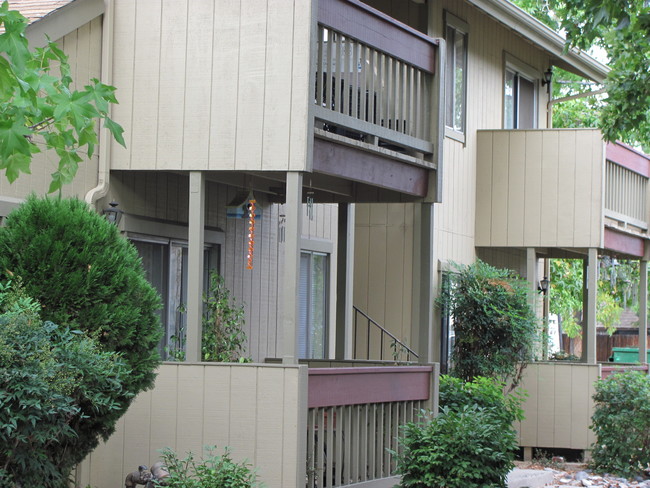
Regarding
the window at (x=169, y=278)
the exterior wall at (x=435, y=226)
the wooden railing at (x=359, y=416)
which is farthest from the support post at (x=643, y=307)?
the window at (x=169, y=278)

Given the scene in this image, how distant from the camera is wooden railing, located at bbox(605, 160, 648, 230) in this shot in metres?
17.6

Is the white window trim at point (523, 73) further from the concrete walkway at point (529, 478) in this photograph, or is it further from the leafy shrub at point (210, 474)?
A: the leafy shrub at point (210, 474)

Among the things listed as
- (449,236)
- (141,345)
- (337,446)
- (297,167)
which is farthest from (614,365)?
(141,345)

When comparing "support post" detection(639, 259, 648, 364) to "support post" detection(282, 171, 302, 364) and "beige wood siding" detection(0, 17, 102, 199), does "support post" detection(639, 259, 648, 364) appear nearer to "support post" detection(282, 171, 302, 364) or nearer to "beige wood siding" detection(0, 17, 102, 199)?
"support post" detection(282, 171, 302, 364)

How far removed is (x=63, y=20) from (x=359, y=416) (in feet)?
15.6

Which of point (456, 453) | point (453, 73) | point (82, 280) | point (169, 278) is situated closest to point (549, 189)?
point (453, 73)

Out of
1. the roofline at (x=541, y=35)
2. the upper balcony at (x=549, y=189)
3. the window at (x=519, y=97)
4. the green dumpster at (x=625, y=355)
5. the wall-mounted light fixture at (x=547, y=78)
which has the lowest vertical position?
the green dumpster at (x=625, y=355)

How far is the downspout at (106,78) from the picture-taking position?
10.5m

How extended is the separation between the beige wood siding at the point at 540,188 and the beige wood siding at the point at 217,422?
27.1ft

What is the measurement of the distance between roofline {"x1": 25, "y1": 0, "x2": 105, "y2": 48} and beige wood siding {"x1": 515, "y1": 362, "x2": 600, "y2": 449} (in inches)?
357

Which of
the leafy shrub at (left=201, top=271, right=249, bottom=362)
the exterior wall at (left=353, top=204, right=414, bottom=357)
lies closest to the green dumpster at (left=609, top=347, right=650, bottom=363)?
the exterior wall at (left=353, top=204, right=414, bottom=357)

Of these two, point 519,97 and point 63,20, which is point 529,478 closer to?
point 63,20

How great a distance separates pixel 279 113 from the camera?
10047 millimetres

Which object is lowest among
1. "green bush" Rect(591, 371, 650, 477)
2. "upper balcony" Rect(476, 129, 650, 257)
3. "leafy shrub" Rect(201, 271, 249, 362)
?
"green bush" Rect(591, 371, 650, 477)
